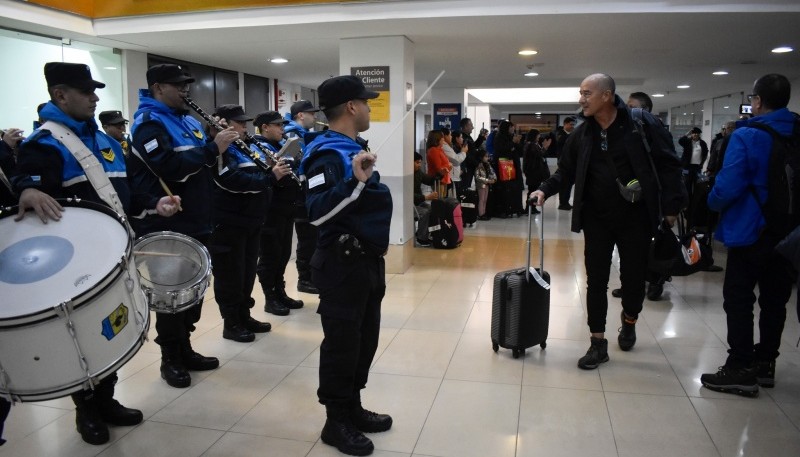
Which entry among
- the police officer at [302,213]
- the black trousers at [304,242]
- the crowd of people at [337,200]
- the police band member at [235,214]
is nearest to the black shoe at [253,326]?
the crowd of people at [337,200]

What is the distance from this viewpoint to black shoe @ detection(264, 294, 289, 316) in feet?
15.3

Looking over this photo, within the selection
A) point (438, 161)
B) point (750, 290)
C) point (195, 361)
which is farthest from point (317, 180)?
point (438, 161)

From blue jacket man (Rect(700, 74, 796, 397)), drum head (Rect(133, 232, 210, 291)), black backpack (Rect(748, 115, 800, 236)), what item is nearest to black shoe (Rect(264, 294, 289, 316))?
drum head (Rect(133, 232, 210, 291))

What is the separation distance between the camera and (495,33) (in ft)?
19.5

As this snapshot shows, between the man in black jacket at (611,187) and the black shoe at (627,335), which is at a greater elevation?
the man in black jacket at (611,187)

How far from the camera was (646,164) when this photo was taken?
3363 mm

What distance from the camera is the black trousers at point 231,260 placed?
378 cm

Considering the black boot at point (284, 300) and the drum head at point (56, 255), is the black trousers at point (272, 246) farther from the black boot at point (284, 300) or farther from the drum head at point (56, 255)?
the drum head at point (56, 255)

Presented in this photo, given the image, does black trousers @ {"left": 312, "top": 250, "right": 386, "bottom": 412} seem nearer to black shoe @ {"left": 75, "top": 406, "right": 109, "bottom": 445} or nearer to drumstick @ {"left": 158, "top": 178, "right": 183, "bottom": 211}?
drumstick @ {"left": 158, "top": 178, "right": 183, "bottom": 211}

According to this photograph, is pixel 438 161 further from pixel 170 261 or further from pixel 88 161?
pixel 88 161

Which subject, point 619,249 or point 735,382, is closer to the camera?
point 735,382

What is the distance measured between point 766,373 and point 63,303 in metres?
3.46

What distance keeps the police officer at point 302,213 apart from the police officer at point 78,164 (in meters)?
1.91

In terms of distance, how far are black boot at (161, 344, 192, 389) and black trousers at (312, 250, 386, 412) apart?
1101mm
